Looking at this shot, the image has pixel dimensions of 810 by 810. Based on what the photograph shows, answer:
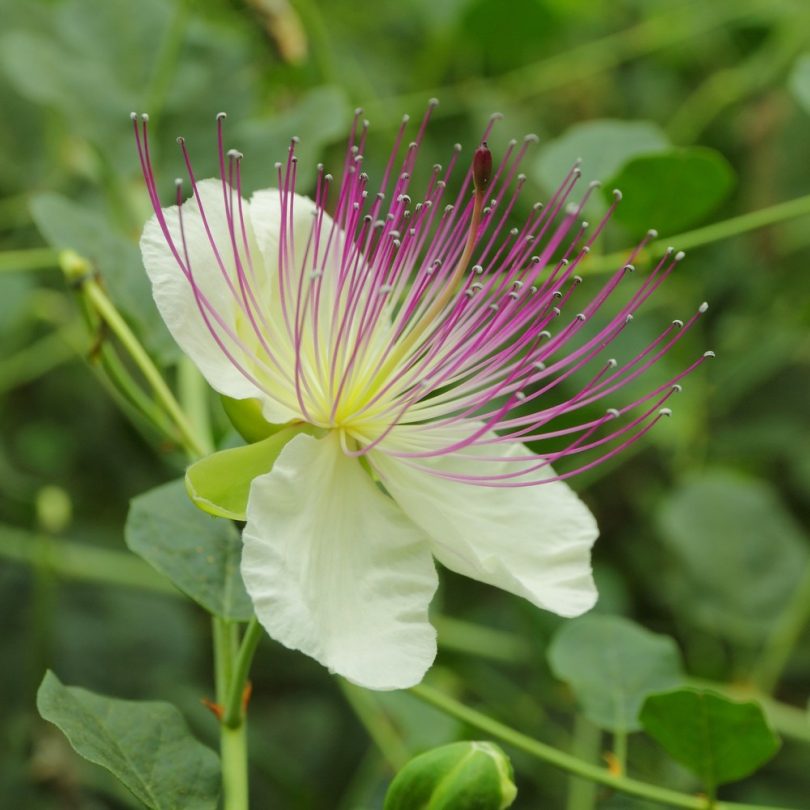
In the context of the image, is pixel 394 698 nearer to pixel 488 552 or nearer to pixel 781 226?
pixel 488 552

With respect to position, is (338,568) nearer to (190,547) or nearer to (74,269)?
(190,547)

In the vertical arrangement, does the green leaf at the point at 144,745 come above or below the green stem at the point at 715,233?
below

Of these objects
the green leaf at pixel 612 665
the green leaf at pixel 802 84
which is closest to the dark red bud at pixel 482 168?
the green leaf at pixel 612 665

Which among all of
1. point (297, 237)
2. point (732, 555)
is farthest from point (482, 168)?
point (732, 555)

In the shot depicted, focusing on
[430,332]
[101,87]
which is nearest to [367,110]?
[101,87]

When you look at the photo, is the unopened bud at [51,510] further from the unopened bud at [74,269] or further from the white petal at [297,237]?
the white petal at [297,237]

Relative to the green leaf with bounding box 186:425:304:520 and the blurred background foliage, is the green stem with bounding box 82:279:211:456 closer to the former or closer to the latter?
the blurred background foliage
